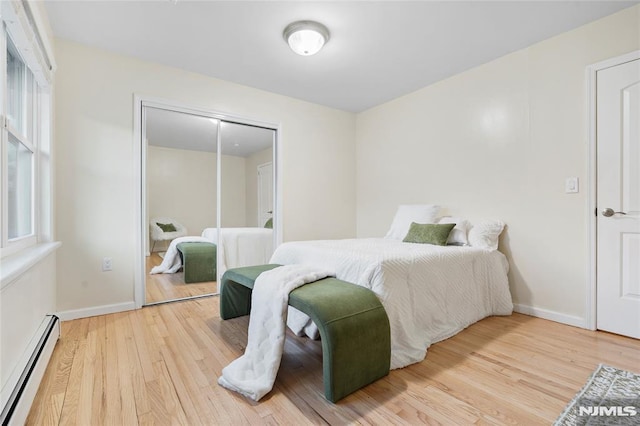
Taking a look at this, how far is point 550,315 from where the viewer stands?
2.55 meters

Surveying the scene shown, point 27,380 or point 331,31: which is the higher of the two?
point 331,31

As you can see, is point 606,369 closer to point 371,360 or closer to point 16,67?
point 371,360

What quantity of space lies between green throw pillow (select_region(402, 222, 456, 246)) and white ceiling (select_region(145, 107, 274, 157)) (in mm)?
2014

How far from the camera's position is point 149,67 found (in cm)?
290

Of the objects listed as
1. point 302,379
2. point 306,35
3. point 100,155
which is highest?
point 306,35

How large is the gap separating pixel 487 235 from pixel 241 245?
8.39 feet

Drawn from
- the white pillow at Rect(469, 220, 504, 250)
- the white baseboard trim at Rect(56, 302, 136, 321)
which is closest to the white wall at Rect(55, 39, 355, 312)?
the white baseboard trim at Rect(56, 302, 136, 321)

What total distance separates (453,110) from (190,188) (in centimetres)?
294

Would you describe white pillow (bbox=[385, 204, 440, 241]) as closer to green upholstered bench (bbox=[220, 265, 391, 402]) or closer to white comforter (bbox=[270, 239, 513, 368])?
white comforter (bbox=[270, 239, 513, 368])

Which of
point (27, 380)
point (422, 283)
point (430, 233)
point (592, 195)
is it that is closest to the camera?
point (27, 380)

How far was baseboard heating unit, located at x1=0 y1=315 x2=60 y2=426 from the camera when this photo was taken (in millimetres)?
1179

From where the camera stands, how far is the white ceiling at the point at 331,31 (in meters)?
2.15

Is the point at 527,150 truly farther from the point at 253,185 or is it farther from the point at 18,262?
the point at 18,262

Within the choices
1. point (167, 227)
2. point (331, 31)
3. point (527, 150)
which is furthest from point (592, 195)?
point (167, 227)
